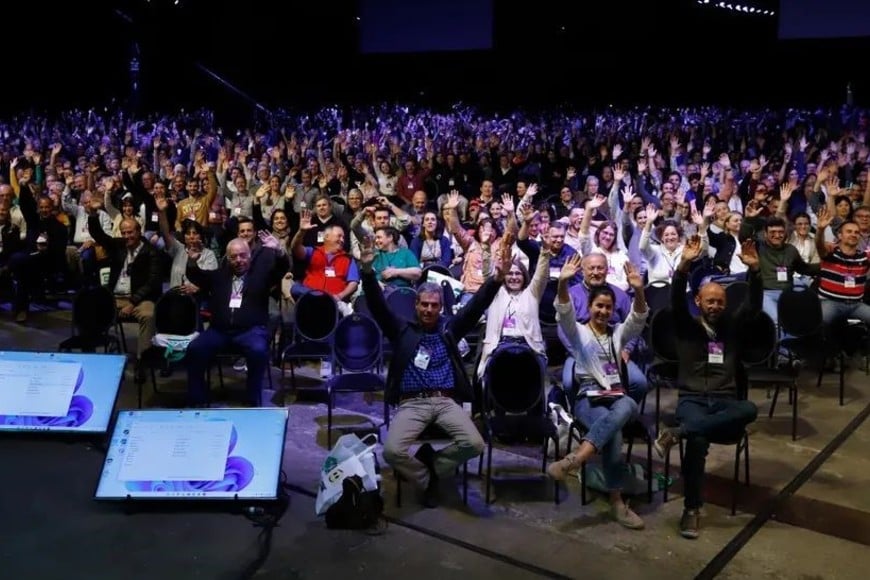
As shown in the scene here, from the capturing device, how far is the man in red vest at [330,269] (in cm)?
710

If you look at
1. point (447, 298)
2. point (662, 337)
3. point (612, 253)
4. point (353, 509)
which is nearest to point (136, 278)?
point (447, 298)

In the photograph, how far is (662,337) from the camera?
5547mm

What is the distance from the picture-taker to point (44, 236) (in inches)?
356

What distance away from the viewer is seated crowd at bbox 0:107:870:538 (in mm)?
4812

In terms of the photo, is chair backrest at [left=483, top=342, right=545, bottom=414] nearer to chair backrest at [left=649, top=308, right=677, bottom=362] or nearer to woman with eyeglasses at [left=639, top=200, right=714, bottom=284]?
chair backrest at [left=649, top=308, right=677, bottom=362]

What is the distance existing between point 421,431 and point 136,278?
3.63 m

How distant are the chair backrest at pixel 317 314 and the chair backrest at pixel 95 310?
163cm

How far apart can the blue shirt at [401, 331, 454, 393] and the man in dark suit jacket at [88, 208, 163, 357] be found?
293 cm

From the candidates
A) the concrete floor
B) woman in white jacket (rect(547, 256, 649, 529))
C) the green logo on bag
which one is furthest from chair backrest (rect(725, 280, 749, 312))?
the green logo on bag

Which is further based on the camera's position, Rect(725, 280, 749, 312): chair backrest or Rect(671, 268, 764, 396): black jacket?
Rect(725, 280, 749, 312): chair backrest

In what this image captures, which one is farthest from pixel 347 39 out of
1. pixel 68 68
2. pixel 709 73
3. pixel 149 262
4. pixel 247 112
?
pixel 149 262

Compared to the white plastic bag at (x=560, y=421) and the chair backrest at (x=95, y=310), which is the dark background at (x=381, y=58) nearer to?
the chair backrest at (x=95, y=310)

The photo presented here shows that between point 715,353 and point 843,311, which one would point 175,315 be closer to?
point 715,353

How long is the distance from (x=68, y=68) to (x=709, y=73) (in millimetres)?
16300
